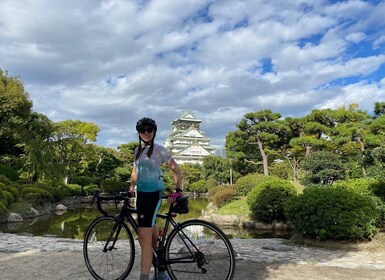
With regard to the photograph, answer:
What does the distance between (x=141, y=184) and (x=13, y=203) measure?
14.6m

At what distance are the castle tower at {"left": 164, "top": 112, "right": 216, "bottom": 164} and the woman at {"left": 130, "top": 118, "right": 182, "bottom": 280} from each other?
50405 millimetres

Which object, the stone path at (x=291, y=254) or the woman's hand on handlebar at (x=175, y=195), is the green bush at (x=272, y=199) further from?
the woman's hand on handlebar at (x=175, y=195)

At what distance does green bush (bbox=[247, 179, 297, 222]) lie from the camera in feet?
35.2

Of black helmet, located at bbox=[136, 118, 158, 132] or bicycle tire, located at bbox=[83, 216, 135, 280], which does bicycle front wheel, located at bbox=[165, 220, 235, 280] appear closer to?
bicycle tire, located at bbox=[83, 216, 135, 280]

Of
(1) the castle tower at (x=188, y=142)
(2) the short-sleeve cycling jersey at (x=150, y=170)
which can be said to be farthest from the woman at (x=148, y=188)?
(1) the castle tower at (x=188, y=142)

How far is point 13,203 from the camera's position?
594 inches

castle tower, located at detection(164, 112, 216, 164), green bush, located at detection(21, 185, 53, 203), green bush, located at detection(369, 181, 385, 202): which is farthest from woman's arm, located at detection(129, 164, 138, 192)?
castle tower, located at detection(164, 112, 216, 164)

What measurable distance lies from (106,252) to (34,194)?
1592 cm

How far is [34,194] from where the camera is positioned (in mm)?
17422

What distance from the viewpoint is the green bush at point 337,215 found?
6012 mm

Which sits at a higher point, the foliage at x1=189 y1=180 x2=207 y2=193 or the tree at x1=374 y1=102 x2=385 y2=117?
the tree at x1=374 y1=102 x2=385 y2=117

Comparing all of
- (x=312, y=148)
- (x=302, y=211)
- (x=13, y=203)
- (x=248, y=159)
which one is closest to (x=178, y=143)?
(x=248, y=159)

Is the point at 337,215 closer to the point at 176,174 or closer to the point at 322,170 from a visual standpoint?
the point at 176,174

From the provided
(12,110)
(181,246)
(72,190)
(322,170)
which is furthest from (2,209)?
(322,170)
